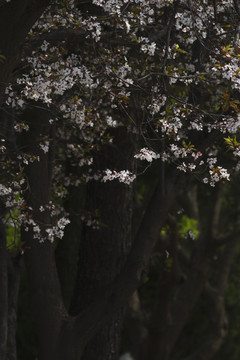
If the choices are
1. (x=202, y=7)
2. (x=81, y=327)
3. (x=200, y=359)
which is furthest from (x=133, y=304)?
(x=202, y=7)

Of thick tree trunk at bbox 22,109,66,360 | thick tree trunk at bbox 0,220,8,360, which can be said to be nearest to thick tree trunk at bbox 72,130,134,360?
thick tree trunk at bbox 22,109,66,360

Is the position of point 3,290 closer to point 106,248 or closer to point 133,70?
point 106,248

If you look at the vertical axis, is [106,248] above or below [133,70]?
below

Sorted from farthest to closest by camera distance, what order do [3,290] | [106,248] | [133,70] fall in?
[106,248]
[3,290]
[133,70]

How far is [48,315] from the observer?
7902 mm

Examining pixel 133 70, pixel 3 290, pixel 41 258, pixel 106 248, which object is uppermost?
pixel 133 70

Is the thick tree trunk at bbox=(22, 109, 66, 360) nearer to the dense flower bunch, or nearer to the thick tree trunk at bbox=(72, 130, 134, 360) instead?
the dense flower bunch

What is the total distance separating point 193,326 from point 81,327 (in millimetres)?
13795

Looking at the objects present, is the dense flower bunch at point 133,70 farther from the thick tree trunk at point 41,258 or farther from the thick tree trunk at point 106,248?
the thick tree trunk at point 106,248

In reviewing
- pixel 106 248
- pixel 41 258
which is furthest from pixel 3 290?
pixel 106 248

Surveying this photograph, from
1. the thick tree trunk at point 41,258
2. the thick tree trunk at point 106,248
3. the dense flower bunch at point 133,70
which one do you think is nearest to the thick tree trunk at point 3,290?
the thick tree trunk at point 41,258

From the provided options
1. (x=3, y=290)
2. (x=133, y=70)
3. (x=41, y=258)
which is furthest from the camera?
(x=41, y=258)

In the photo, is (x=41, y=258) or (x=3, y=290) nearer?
(x=3, y=290)

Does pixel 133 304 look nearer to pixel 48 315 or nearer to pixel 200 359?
pixel 200 359
